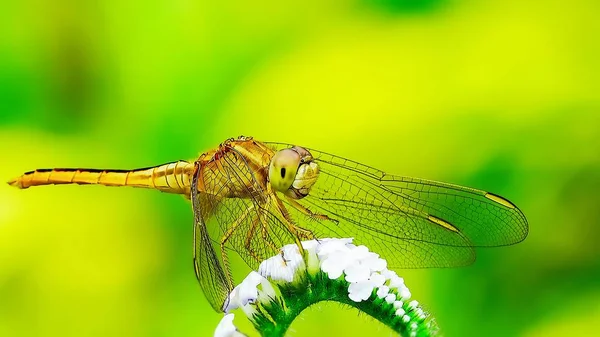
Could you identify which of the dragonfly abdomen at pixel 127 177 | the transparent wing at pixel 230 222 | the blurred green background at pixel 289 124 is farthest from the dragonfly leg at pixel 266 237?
the blurred green background at pixel 289 124

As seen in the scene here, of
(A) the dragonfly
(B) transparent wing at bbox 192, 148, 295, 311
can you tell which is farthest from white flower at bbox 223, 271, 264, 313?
(A) the dragonfly

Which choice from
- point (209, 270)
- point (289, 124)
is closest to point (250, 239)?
point (209, 270)

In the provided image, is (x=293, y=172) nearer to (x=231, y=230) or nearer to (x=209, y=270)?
(x=231, y=230)

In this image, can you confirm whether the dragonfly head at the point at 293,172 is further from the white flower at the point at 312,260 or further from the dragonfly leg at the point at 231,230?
the white flower at the point at 312,260

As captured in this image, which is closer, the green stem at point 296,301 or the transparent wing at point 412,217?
the green stem at point 296,301

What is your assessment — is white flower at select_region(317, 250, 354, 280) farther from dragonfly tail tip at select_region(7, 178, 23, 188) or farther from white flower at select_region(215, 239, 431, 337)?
dragonfly tail tip at select_region(7, 178, 23, 188)

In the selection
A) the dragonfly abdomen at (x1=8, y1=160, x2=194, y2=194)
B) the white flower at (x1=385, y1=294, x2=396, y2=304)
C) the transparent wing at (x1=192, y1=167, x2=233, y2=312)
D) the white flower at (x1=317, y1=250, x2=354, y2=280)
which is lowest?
the white flower at (x1=385, y1=294, x2=396, y2=304)

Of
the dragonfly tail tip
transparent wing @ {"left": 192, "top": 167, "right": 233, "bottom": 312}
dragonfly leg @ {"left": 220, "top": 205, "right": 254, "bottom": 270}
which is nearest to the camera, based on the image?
transparent wing @ {"left": 192, "top": 167, "right": 233, "bottom": 312}
